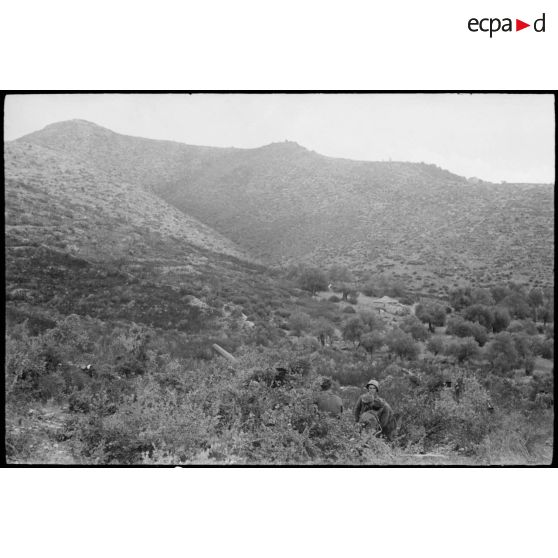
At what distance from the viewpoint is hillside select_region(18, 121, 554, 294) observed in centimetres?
746

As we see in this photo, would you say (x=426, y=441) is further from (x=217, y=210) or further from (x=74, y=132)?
(x=74, y=132)

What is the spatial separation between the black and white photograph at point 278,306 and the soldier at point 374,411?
0.07 feet

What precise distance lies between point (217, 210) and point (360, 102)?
3.73 metres

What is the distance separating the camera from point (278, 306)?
730 centimetres

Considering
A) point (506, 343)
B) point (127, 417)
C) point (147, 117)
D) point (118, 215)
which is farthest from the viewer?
point (118, 215)

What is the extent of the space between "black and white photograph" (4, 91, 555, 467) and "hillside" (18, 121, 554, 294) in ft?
0.17

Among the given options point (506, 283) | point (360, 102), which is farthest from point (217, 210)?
point (506, 283)

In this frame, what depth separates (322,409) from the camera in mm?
6352

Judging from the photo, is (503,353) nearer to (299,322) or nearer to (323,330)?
(323,330)

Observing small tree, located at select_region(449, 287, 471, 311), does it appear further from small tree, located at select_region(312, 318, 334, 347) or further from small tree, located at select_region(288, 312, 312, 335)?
small tree, located at select_region(288, 312, 312, 335)

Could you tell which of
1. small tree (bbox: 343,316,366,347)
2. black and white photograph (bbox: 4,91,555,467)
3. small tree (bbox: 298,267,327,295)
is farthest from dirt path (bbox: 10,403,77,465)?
small tree (bbox: 343,316,366,347)

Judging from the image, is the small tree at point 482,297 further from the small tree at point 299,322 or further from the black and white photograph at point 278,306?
the small tree at point 299,322

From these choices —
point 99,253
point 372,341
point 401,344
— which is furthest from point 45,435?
point 401,344

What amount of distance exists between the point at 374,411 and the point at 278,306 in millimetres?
2039
